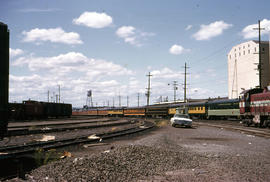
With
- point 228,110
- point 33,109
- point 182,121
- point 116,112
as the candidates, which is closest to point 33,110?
point 33,109

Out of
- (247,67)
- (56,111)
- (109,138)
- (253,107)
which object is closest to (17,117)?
(56,111)

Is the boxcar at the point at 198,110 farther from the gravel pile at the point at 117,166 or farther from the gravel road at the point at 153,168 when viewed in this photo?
the gravel pile at the point at 117,166

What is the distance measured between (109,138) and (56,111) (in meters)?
39.3

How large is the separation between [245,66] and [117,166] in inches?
2884

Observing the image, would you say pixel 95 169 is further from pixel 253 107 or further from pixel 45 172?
pixel 253 107

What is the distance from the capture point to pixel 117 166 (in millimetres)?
7203

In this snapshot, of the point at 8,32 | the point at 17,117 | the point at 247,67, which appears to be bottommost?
the point at 17,117

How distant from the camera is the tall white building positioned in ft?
223

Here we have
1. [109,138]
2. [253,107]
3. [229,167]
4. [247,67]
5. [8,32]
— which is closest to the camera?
[229,167]

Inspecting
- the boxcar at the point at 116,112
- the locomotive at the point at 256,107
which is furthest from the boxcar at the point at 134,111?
the locomotive at the point at 256,107

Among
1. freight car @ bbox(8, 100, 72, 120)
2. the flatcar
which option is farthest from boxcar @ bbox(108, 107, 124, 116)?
the flatcar

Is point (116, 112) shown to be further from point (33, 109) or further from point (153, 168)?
point (153, 168)

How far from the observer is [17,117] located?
140 feet

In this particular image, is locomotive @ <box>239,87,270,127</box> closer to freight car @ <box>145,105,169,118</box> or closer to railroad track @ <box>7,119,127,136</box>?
railroad track @ <box>7,119,127,136</box>
